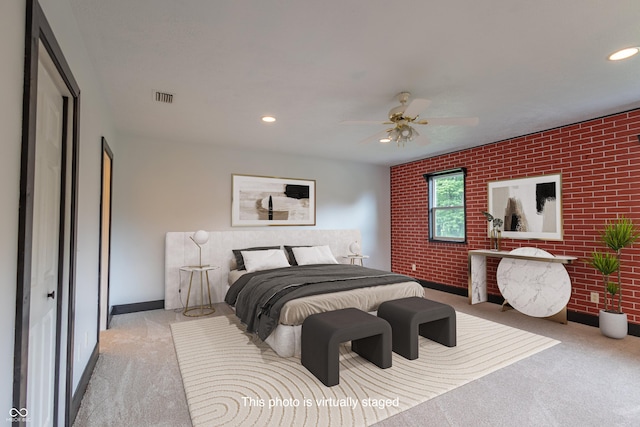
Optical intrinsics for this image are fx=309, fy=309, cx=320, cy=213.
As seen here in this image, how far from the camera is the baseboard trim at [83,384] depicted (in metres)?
1.97

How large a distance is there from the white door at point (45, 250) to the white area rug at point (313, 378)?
87 cm

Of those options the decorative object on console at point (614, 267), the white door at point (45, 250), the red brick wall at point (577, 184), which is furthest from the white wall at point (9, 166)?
the red brick wall at point (577, 184)

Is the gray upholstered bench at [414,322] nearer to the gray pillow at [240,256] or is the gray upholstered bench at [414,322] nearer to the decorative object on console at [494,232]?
the decorative object on console at [494,232]

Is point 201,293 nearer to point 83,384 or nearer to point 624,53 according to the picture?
point 83,384

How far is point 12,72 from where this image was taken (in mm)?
1043

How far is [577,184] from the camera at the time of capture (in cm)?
388

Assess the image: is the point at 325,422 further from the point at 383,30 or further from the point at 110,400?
the point at 383,30

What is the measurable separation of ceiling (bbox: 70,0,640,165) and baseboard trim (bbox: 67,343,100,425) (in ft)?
7.32

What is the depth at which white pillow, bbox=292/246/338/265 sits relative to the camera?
4863 mm

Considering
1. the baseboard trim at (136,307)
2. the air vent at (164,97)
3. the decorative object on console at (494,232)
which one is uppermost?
the air vent at (164,97)

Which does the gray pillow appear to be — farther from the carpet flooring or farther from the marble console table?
the marble console table

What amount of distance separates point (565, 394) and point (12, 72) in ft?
11.8

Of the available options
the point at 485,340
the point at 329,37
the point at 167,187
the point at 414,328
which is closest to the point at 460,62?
the point at 329,37

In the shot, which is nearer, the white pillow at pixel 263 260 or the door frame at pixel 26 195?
the door frame at pixel 26 195
